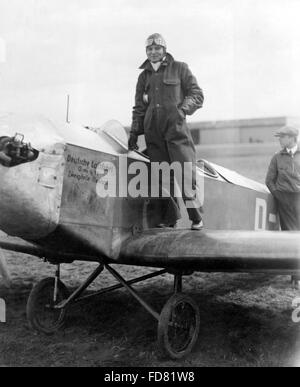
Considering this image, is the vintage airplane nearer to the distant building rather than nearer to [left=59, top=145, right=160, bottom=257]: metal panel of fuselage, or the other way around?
[left=59, top=145, right=160, bottom=257]: metal panel of fuselage

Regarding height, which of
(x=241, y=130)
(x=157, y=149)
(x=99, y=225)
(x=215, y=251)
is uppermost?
(x=241, y=130)

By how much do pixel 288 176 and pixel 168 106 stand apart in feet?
7.55

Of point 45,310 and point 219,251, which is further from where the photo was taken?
point 45,310

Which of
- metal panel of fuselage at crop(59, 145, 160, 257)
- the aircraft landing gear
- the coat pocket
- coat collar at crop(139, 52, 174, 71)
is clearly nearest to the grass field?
the aircraft landing gear

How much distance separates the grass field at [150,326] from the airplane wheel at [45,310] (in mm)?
108

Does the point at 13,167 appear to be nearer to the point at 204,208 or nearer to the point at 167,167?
the point at 167,167

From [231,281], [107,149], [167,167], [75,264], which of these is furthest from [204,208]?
[75,264]

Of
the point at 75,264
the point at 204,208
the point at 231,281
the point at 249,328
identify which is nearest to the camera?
the point at 249,328

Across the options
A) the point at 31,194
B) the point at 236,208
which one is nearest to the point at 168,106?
the point at 31,194

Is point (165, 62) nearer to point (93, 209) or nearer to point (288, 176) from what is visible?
point (93, 209)

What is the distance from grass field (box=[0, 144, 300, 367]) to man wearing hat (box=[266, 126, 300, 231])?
1.15 meters

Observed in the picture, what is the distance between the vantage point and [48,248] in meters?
5.05

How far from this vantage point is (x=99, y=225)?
492 centimetres

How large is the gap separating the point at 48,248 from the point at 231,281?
384 cm
